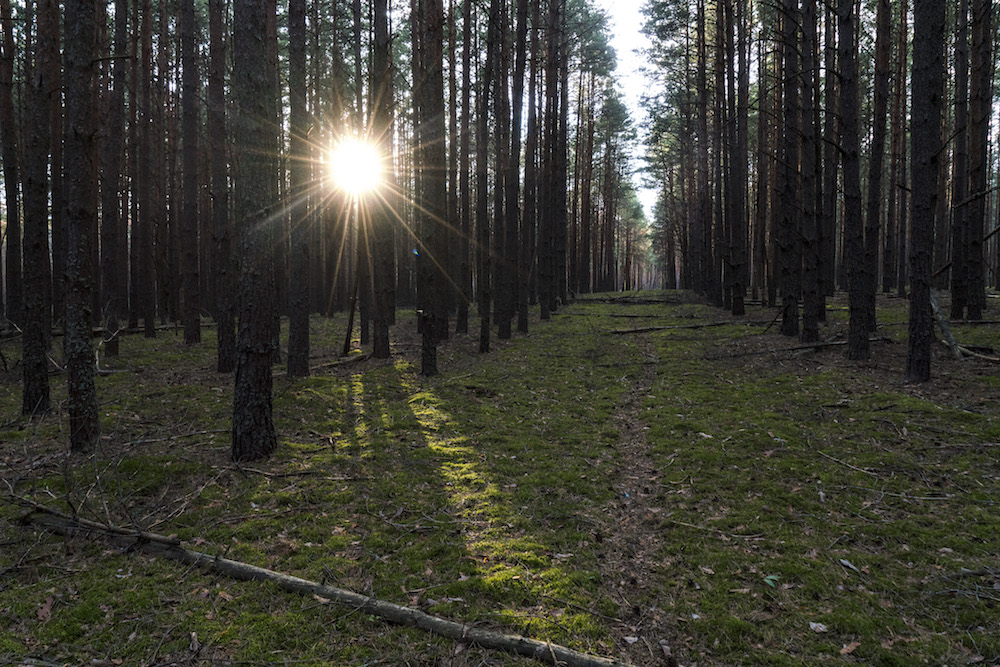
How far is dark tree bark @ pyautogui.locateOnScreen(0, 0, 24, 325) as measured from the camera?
9617 mm

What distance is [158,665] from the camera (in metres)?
2.98

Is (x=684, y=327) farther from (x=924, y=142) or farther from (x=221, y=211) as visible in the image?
(x=221, y=211)

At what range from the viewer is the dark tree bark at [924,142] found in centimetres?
770

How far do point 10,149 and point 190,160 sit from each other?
3.15 m

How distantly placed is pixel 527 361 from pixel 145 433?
7.76 meters

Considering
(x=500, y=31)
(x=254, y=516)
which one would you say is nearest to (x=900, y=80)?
(x=500, y=31)

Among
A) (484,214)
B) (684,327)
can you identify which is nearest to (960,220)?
(684,327)

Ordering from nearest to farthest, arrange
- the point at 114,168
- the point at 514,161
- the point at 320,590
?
the point at 320,590
the point at 114,168
the point at 514,161

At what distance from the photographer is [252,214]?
229 inches

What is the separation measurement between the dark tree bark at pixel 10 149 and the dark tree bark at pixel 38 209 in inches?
118

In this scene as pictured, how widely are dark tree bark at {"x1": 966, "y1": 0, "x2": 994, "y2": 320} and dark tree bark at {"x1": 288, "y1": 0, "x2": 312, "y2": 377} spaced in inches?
555

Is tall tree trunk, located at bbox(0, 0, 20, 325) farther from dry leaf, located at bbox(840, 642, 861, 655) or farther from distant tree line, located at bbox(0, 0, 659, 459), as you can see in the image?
dry leaf, located at bbox(840, 642, 861, 655)

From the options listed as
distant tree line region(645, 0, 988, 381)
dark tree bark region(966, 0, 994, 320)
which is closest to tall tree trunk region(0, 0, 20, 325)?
distant tree line region(645, 0, 988, 381)

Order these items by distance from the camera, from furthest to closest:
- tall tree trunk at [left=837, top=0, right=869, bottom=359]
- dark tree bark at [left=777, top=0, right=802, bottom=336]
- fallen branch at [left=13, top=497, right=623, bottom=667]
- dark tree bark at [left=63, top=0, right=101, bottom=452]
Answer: dark tree bark at [left=777, top=0, right=802, bottom=336]
tall tree trunk at [left=837, top=0, right=869, bottom=359]
dark tree bark at [left=63, top=0, right=101, bottom=452]
fallen branch at [left=13, top=497, right=623, bottom=667]
